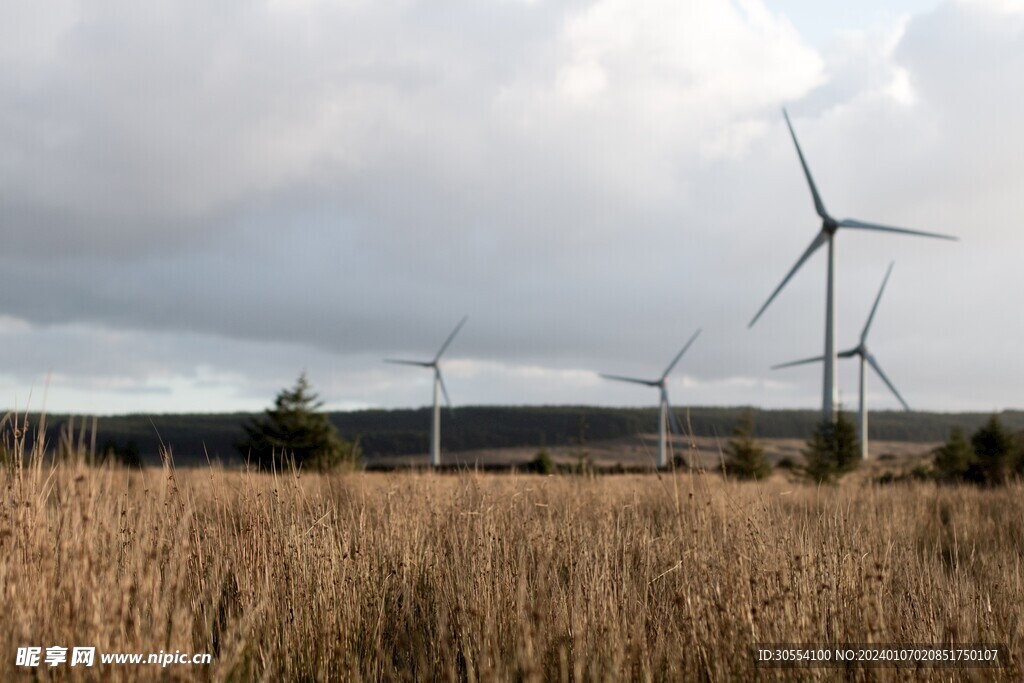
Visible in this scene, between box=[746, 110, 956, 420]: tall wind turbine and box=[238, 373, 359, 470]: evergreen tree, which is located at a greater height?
box=[746, 110, 956, 420]: tall wind turbine

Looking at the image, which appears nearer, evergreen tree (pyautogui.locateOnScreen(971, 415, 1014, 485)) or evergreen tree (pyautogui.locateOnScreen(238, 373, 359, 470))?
evergreen tree (pyautogui.locateOnScreen(971, 415, 1014, 485))

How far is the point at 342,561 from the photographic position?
7.14 m

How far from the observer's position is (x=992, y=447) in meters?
38.1

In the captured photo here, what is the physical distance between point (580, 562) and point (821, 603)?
192cm

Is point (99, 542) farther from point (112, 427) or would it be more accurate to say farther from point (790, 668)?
point (112, 427)

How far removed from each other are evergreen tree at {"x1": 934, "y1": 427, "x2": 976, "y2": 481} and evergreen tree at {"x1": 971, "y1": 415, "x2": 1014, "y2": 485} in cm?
82

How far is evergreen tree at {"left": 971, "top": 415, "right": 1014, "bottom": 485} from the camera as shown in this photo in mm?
35406

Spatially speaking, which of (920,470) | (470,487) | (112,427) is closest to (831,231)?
(920,470)

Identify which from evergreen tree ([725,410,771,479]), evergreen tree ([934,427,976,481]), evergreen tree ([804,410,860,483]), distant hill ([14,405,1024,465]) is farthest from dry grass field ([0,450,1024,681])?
distant hill ([14,405,1024,465])

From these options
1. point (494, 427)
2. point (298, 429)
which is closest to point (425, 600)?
point (298, 429)

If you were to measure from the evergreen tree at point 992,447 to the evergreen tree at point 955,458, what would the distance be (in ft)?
2.69

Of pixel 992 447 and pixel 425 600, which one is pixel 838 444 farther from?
pixel 425 600

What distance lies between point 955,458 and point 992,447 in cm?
440

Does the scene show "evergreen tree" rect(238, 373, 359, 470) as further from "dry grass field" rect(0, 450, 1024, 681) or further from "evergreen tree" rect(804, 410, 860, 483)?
"dry grass field" rect(0, 450, 1024, 681)
